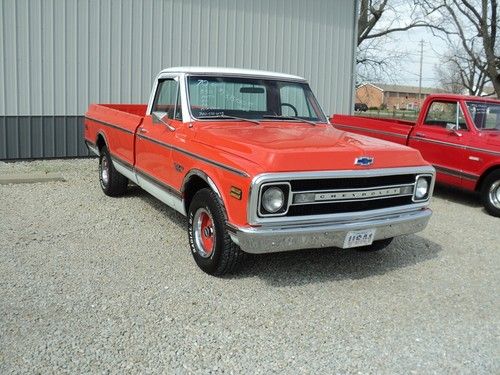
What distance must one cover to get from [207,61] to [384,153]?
7.71m

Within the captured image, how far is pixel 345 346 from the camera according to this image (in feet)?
11.6

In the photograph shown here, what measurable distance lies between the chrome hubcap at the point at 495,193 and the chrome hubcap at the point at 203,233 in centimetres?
486

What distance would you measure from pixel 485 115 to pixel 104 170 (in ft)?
19.3

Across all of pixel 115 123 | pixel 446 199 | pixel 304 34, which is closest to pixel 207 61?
pixel 304 34

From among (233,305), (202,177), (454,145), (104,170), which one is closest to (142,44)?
(104,170)

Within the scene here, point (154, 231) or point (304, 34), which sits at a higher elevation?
point (304, 34)

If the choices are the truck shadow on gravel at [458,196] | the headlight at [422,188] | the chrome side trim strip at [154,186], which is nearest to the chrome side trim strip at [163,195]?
the chrome side trim strip at [154,186]

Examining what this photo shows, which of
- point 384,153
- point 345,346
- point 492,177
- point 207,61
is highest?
point 207,61

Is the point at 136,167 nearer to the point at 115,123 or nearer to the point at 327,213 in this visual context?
the point at 115,123

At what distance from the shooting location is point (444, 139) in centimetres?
843

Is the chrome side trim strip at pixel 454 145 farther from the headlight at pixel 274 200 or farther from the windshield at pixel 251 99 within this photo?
the headlight at pixel 274 200

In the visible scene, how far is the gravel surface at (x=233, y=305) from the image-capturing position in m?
3.33

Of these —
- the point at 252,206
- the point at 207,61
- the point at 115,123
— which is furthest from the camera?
the point at 207,61

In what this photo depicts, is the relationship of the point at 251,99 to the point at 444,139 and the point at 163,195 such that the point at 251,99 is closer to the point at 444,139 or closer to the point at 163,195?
the point at 163,195
